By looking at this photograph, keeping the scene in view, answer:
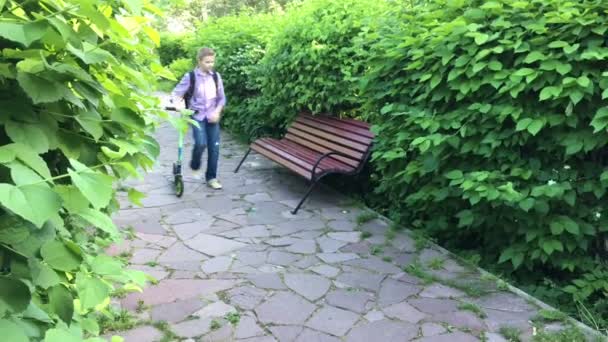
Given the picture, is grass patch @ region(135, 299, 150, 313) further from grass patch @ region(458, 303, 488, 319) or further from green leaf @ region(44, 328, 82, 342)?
green leaf @ region(44, 328, 82, 342)

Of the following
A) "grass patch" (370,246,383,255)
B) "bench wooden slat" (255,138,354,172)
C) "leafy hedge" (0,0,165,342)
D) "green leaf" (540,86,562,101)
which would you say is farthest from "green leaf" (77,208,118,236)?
"bench wooden slat" (255,138,354,172)

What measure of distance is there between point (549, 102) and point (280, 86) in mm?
4383

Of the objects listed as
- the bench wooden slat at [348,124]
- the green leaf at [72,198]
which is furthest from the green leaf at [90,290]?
the bench wooden slat at [348,124]

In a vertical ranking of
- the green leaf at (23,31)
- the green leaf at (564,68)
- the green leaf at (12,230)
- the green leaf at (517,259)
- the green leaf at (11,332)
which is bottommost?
the green leaf at (517,259)

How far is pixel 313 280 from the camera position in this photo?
4191 mm

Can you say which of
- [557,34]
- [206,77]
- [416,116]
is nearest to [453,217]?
[416,116]

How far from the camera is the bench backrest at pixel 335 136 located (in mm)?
6008

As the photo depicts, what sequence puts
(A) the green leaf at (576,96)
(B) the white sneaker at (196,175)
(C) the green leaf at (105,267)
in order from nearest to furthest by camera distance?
(C) the green leaf at (105,267) < (A) the green leaf at (576,96) < (B) the white sneaker at (196,175)

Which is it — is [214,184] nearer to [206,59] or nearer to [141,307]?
[206,59]

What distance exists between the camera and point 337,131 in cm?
659

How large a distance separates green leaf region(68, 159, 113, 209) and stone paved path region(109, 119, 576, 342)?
2.33 metres

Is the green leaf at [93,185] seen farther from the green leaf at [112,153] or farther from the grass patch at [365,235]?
the grass patch at [365,235]

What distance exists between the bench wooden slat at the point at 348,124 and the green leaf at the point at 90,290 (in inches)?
188

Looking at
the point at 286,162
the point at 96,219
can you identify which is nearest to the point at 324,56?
the point at 286,162
